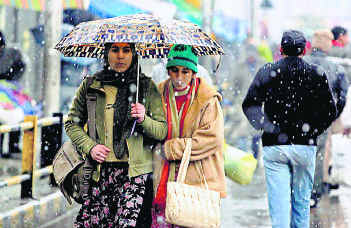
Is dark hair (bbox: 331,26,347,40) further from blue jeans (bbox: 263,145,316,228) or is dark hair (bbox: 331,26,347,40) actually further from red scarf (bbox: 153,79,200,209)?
red scarf (bbox: 153,79,200,209)

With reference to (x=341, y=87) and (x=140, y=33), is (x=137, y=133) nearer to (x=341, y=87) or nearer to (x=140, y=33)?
(x=140, y=33)

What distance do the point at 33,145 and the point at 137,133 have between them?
361 centimetres

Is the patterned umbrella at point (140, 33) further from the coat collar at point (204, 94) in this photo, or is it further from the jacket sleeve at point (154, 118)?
the jacket sleeve at point (154, 118)

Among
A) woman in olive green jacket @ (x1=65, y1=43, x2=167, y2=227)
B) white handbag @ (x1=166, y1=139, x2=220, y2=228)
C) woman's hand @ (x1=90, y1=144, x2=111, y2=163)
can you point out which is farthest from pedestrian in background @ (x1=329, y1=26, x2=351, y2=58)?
woman's hand @ (x1=90, y1=144, x2=111, y2=163)

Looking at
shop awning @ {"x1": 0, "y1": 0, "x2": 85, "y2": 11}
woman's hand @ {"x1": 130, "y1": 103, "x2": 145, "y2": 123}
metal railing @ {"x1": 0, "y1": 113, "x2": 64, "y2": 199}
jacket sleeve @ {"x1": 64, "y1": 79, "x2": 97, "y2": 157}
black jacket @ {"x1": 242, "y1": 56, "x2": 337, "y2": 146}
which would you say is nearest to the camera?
woman's hand @ {"x1": 130, "y1": 103, "x2": 145, "y2": 123}

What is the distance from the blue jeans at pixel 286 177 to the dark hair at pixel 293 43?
2.62 feet

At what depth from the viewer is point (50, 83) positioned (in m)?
10.3

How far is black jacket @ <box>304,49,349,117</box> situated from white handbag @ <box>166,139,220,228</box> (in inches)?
139

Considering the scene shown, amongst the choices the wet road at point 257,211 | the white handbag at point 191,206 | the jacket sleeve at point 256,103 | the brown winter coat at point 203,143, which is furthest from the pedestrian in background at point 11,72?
the white handbag at point 191,206

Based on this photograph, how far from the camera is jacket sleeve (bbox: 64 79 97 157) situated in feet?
15.7

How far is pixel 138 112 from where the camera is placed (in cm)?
458

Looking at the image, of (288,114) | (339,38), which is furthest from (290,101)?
(339,38)

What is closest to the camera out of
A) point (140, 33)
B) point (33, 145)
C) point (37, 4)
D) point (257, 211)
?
point (140, 33)

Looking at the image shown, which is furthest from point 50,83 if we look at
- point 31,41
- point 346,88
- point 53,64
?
point 31,41
